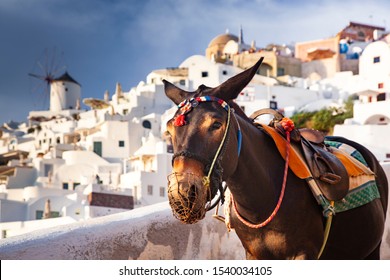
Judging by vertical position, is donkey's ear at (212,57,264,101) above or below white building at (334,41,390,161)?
below

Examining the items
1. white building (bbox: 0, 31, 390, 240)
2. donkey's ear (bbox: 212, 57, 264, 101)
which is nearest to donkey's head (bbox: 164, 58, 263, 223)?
Result: donkey's ear (bbox: 212, 57, 264, 101)

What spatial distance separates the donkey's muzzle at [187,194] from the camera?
252 cm

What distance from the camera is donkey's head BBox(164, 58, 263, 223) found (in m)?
2.54

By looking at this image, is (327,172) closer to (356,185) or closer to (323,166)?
(323,166)

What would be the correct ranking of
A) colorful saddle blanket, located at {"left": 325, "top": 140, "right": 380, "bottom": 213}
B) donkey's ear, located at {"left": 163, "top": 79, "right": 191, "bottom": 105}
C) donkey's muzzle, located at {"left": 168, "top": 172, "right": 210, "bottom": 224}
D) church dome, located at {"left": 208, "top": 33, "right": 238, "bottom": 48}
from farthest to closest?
church dome, located at {"left": 208, "top": 33, "right": 238, "bottom": 48} < colorful saddle blanket, located at {"left": 325, "top": 140, "right": 380, "bottom": 213} < donkey's ear, located at {"left": 163, "top": 79, "right": 191, "bottom": 105} < donkey's muzzle, located at {"left": 168, "top": 172, "right": 210, "bottom": 224}

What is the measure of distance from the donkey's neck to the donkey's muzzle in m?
0.39

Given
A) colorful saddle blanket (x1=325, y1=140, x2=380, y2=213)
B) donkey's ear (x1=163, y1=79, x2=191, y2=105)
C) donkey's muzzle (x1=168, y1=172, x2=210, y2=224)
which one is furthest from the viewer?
colorful saddle blanket (x1=325, y1=140, x2=380, y2=213)

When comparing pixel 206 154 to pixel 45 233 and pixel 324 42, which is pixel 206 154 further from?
pixel 324 42

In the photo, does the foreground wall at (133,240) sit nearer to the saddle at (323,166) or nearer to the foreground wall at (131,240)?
the foreground wall at (131,240)

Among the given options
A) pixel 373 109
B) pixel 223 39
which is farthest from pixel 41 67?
pixel 223 39

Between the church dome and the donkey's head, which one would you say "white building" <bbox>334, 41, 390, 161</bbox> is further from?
the donkey's head

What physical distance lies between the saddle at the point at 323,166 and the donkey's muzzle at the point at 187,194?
842mm

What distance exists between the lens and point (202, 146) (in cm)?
265

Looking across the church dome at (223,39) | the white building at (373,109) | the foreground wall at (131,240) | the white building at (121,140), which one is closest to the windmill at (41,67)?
the foreground wall at (131,240)
